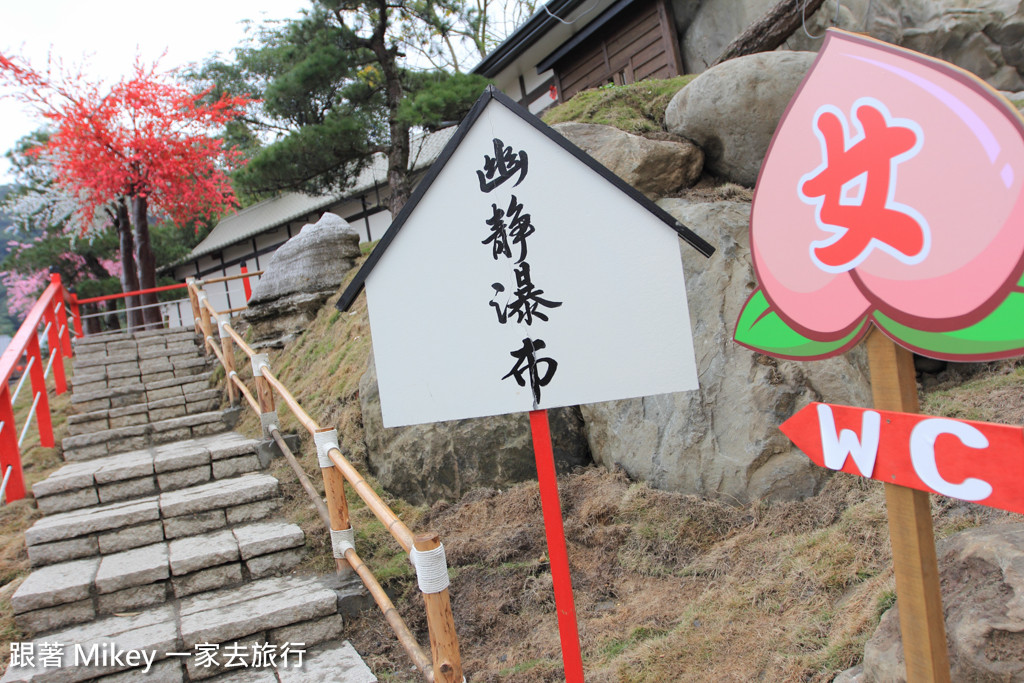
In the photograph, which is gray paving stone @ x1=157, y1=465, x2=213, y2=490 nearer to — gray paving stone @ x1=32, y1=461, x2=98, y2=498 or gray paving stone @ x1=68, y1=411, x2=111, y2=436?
gray paving stone @ x1=32, y1=461, x2=98, y2=498

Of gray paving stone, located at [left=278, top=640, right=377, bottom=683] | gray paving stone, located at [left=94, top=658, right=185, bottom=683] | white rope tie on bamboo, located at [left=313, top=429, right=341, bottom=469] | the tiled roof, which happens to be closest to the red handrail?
gray paving stone, located at [left=94, top=658, right=185, bottom=683]

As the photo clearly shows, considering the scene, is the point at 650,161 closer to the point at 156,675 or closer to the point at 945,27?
the point at 156,675

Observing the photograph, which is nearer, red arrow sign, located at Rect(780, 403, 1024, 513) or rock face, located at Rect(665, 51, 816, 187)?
red arrow sign, located at Rect(780, 403, 1024, 513)

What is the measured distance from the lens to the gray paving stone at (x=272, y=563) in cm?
416

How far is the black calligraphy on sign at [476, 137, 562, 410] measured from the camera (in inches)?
87.9

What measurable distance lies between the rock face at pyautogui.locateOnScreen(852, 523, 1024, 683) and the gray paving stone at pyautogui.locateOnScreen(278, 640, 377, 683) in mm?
2284

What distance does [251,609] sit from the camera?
3.69m

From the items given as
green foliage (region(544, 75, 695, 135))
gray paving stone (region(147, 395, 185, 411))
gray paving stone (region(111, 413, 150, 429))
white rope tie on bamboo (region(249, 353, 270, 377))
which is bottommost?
gray paving stone (region(111, 413, 150, 429))

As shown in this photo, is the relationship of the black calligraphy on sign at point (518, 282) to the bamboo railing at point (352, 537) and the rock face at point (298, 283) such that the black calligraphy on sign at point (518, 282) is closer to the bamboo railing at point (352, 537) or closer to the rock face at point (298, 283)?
the bamboo railing at point (352, 537)

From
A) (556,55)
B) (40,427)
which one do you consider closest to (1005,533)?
(40,427)

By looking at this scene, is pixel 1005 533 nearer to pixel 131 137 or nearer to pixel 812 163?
pixel 812 163

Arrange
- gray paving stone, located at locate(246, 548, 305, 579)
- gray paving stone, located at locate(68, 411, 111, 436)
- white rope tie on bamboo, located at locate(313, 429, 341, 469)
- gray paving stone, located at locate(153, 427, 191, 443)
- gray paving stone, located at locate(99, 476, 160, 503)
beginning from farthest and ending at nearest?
gray paving stone, located at locate(68, 411, 111, 436)
gray paving stone, located at locate(153, 427, 191, 443)
gray paving stone, located at locate(99, 476, 160, 503)
gray paving stone, located at locate(246, 548, 305, 579)
white rope tie on bamboo, located at locate(313, 429, 341, 469)

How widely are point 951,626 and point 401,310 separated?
7.31 ft

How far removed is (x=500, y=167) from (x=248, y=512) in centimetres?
359
